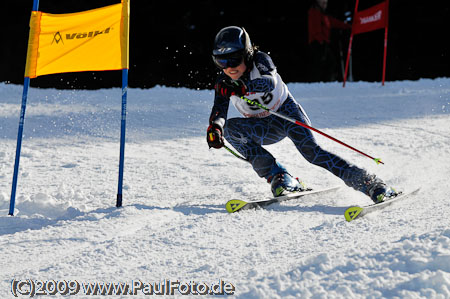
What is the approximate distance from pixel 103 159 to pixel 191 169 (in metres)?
0.91

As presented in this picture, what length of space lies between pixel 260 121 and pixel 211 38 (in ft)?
43.0

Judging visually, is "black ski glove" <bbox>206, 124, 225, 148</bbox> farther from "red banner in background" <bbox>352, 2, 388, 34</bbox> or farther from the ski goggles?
"red banner in background" <bbox>352, 2, 388, 34</bbox>

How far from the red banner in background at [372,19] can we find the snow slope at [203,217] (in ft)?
14.1

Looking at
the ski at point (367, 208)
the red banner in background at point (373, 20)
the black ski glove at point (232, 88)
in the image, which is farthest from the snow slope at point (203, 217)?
the red banner in background at point (373, 20)

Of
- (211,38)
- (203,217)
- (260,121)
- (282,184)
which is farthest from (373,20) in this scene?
(203,217)

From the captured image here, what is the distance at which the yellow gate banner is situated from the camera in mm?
3332

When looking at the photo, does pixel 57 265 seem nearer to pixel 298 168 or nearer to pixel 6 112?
pixel 298 168

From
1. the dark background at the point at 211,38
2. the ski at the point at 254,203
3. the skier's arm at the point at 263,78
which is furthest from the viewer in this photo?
the dark background at the point at 211,38

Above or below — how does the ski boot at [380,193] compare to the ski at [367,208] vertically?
above

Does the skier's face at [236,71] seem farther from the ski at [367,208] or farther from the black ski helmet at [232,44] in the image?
the ski at [367,208]

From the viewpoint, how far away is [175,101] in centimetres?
855

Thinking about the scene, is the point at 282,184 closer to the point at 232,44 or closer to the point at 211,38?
the point at 232,44

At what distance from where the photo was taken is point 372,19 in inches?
429

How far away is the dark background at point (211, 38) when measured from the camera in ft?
53.1
